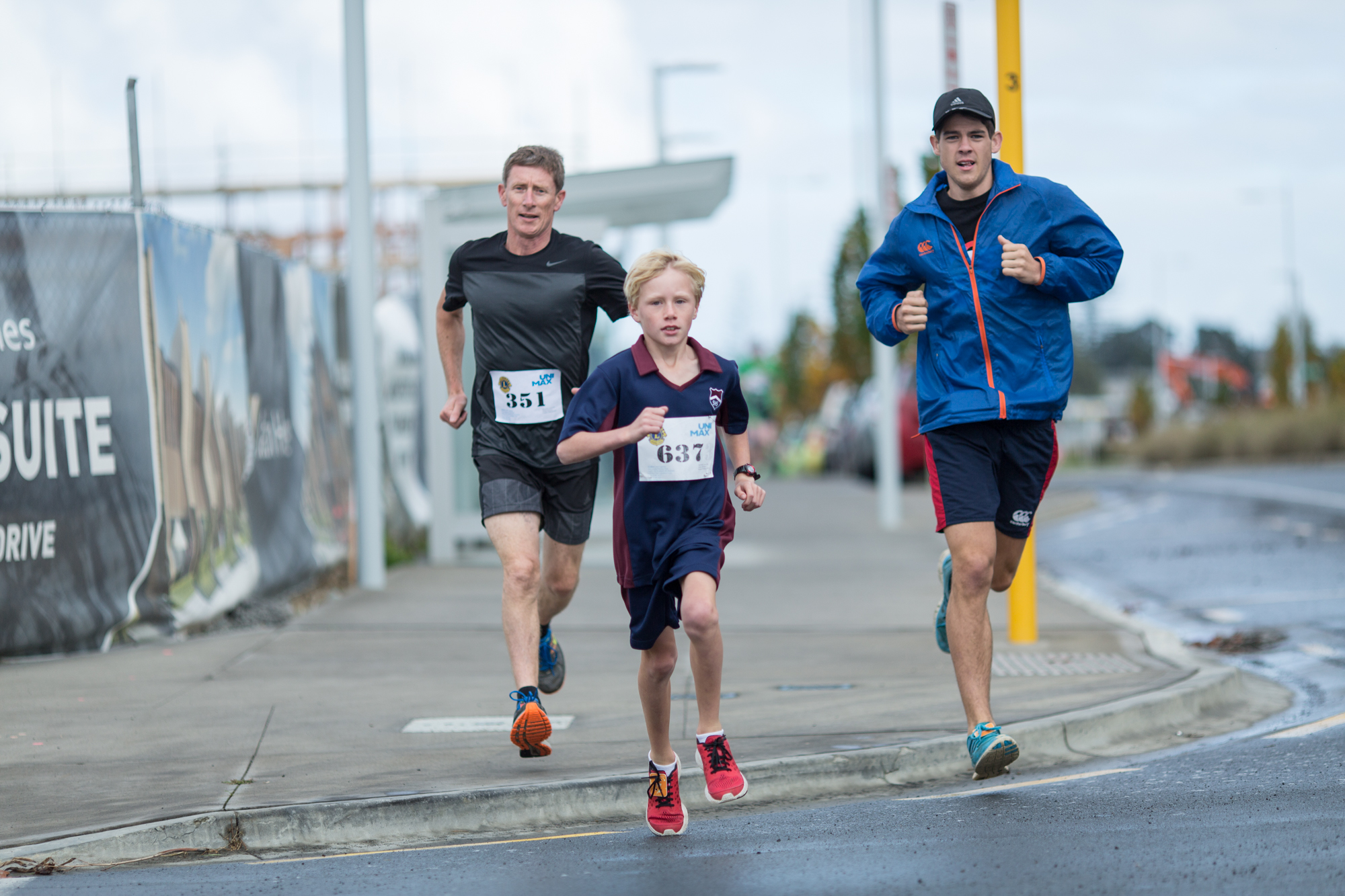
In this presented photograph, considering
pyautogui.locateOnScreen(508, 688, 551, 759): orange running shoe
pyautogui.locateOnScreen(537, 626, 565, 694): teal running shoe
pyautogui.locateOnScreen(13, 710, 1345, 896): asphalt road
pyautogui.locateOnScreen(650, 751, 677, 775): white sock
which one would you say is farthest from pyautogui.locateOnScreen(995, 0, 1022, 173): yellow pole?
pyautogui.locateOnScreen(650, 751, 677, 775): white sock

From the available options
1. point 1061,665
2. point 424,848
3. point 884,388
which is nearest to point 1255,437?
point 884,388

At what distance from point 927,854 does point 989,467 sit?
1.54 metres

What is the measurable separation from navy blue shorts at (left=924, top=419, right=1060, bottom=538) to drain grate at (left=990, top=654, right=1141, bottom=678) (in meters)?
1.74

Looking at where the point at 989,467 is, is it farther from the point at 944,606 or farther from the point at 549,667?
the point at 549,667

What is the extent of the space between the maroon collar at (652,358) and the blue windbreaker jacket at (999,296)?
0.85 meters

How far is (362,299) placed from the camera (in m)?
10.6

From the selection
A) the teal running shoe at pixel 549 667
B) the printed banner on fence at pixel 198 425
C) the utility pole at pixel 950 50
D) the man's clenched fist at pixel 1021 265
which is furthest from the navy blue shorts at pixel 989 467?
the printed banner on fence at pixel 198 425

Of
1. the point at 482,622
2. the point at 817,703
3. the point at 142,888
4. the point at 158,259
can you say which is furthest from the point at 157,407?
the point at 142,888

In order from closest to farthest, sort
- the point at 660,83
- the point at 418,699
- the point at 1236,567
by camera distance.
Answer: the point at 418,699
the point at 1236,567
the point at 660,83

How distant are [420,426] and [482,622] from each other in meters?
5.74

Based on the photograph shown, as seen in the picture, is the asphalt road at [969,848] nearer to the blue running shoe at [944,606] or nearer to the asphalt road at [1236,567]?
the blue running shoe at [944,606]

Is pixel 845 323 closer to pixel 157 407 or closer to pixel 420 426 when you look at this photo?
pixel 420 426

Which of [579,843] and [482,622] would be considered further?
[482,622]

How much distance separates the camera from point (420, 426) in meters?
14.5
